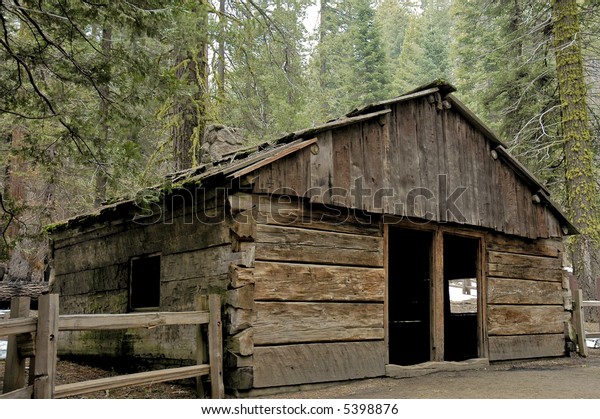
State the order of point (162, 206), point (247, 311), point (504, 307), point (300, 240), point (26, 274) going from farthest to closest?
point (26, 274), point (504, 307), point (162, 206), point (300, 240), point (247, 311)

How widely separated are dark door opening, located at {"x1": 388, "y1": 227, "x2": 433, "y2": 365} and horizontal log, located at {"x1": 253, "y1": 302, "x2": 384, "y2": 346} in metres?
4.51

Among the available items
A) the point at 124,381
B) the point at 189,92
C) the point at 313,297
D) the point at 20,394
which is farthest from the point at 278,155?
the point at 20,394

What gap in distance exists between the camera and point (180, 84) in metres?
7.70

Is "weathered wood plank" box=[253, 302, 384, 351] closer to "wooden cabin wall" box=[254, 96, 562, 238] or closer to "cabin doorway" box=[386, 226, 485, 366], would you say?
"wooden cabin wall" box=[254, 96, 562, 238]

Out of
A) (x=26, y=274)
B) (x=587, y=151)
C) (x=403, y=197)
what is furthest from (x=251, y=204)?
(x=26, y=274)

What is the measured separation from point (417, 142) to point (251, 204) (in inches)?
140

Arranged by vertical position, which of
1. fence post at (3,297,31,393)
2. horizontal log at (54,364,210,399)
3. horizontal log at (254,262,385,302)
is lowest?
horizontal log at (54,364,210,399)

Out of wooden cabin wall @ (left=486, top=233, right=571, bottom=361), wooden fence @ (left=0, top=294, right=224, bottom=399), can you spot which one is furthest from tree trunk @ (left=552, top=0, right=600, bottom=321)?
wooden fence @ (left=0, top=294, right=224, bottom=399)

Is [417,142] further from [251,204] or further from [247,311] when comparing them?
[247,311]

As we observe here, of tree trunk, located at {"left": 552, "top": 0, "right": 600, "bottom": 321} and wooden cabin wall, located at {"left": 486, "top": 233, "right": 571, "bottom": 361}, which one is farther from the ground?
tree trunk, located at {"left": 552, "top": 0, "right": 600, "bottom": 321}

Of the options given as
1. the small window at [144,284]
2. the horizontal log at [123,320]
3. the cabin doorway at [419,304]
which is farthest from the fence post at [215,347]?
the cabin doorway at [419,304]

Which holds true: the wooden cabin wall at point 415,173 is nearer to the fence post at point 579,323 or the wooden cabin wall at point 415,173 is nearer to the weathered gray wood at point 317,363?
the fence post at point 579,323

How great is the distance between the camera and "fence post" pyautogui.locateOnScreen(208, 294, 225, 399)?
734cm

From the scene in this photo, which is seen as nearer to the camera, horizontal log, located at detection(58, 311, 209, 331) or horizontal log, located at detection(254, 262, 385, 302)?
horizontal log, located at detection(58, 311, 209, 331)
